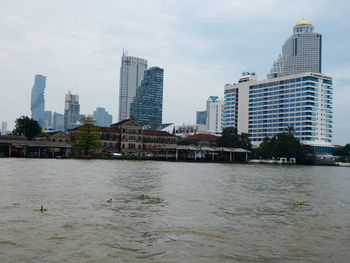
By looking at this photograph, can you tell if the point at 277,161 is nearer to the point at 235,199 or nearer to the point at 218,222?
the point at 235,199

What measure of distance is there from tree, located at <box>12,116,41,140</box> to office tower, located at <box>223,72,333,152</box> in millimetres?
102336

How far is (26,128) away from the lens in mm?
138125

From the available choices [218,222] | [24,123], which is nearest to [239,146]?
[24,123]

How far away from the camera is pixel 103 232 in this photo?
45.2ft

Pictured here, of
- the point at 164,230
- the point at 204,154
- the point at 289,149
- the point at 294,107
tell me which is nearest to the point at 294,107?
the point at 294,107

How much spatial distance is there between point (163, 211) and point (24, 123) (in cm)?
13088

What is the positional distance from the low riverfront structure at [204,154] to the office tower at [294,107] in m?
43.5

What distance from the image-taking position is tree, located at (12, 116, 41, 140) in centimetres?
13650

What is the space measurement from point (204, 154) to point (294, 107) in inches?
2004

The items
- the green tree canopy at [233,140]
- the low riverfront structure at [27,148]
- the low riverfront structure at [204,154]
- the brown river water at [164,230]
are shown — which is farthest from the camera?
the green tree canopy at [233,140]

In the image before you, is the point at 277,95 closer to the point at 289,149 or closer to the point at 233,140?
the point at 233,140

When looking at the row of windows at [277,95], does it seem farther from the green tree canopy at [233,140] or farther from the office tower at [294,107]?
the green tree canopy at [233,140]

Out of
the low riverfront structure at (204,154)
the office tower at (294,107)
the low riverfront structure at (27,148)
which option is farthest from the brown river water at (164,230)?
the office tower at (294,107)

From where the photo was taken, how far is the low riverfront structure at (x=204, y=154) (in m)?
130
